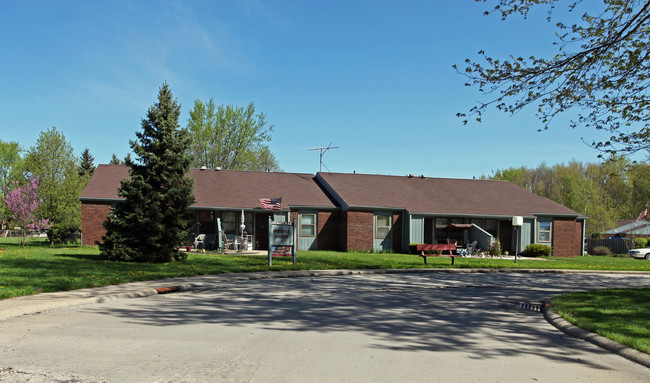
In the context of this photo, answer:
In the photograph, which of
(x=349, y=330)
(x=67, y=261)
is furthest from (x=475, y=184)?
(x=349, y=330)

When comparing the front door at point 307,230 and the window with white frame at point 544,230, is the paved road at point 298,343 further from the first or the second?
the window with white frame at point 544,230

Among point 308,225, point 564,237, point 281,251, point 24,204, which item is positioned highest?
point 24,204

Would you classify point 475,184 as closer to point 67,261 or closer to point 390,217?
point 390,217

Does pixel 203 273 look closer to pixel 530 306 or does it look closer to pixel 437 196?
pixel 530 306

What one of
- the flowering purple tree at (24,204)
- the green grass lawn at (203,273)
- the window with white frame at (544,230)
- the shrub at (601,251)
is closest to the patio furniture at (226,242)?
the green grass lawn at (203,273)

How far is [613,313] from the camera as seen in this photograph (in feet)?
33.4

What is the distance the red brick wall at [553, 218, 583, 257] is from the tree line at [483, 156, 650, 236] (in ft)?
50.0

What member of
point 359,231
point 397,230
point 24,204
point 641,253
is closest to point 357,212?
point 359,231

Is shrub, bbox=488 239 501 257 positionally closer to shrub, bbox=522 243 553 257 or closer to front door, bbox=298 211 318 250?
shrub, bbox=522 243 553 257

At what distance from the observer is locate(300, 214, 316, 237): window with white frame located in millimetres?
31750

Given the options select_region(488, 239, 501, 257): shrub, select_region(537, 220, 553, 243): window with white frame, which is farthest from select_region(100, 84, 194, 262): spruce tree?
select_region(537, 220, 553, 243): window with white frame

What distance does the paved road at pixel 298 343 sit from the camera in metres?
5.77

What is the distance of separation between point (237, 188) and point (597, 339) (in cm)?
2736

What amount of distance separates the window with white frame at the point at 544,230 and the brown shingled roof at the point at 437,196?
0.78 meters
